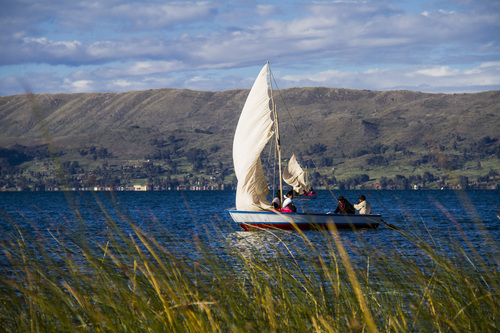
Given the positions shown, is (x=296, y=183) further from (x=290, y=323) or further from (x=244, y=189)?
(x=290, y=323)

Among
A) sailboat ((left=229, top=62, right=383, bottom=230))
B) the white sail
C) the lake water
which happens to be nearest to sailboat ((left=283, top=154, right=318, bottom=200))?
the white sail

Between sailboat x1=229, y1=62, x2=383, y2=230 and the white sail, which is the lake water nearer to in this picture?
sailboat x1=229, y1=62, x2=383, y2=230

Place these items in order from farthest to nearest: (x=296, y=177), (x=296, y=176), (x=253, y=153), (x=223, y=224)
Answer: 1. (x=296, y=177)
2. (x=296, y=176)
3. (x=253, y=153)
4. (x=223, y=224)

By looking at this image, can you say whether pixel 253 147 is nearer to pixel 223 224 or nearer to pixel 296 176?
pixel 223 224

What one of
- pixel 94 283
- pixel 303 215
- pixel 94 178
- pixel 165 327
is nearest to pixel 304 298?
pixel 165 327

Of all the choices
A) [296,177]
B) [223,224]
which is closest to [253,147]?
[223,224]

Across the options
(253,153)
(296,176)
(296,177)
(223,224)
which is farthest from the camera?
(296,177)

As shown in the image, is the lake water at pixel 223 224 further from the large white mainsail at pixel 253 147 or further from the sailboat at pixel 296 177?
the sailboat at pixel 296 177

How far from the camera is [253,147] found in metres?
31.0

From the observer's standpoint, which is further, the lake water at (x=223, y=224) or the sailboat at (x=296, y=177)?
the sailboat at (x=296, y=177)

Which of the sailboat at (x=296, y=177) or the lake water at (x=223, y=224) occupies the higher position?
the lake water at (x=223, y=224)

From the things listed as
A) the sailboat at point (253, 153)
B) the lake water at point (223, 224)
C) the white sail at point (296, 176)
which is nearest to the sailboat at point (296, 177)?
the white sail at point (296, 176)

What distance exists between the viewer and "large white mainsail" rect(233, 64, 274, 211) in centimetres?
3077

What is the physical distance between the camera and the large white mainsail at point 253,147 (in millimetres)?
30766
